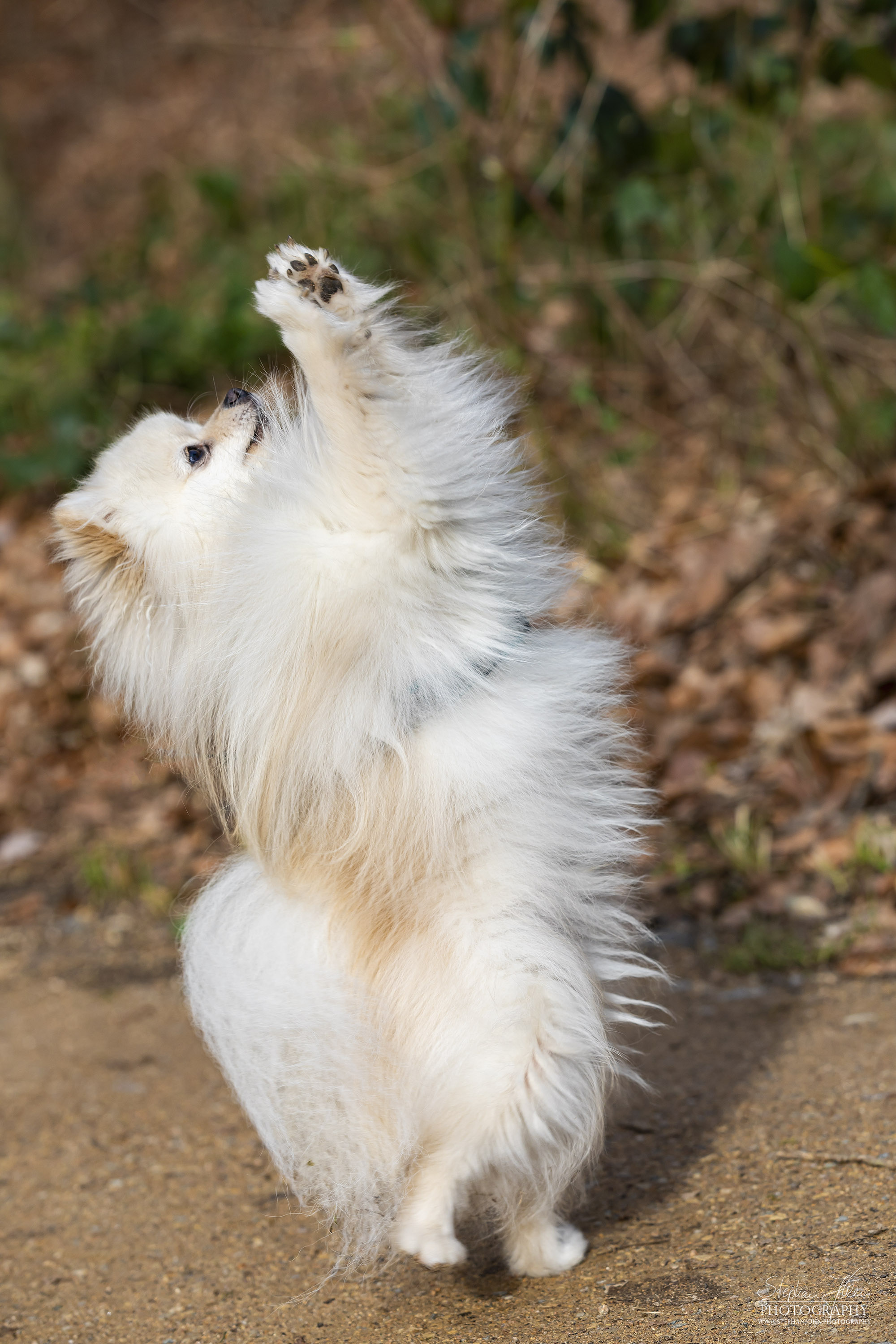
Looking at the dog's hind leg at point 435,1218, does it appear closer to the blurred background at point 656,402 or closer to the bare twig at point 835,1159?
the bare twig at point 835,1159

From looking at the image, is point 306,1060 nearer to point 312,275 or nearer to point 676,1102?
point 676,1102

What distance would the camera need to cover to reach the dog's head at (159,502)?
2742 millimetres

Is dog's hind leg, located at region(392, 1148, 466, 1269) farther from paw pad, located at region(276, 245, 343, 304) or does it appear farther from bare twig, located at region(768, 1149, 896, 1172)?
paw pad, located at region(276, 245, 343, 304)

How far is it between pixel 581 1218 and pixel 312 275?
81.4 inches

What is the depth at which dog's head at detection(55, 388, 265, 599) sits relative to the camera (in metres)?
2.74

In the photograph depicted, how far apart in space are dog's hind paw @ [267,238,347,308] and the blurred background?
1.03 metres

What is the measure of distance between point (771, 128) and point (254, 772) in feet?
16.8

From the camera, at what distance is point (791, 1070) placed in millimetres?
3316

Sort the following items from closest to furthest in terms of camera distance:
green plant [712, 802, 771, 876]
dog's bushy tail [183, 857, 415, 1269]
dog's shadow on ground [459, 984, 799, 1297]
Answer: dog's bushy tail [183, 857, 415, 1269] < dog's shadow on ground [459, 984, 799, 1297] < green plant [712, 802, 771, 876]

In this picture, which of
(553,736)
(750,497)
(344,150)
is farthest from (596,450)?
(553,736)

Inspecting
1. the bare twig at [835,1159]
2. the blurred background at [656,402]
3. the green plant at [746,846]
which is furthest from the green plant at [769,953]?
the bare twig at [835,1159]

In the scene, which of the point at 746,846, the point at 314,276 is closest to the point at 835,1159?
the point at 746,846

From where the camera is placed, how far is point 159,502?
2.81m

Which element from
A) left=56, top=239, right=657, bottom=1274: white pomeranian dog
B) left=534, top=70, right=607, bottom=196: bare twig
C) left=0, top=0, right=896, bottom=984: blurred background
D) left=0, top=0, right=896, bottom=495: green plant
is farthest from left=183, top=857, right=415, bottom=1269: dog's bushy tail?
left=534, top=70, right=607, bottom=196: bare twig
